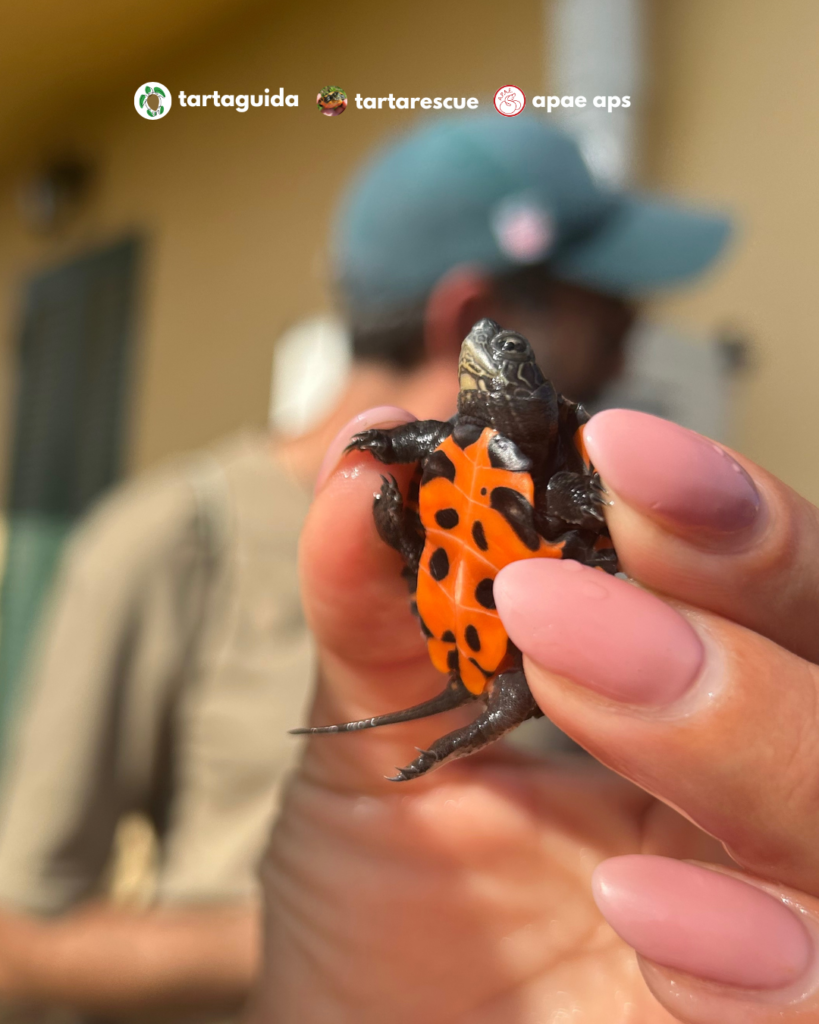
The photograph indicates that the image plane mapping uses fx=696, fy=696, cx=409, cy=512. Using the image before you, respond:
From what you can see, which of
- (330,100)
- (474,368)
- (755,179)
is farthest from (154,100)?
(755,179)

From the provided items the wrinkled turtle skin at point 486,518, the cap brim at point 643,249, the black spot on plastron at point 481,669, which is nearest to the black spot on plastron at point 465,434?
the wrinkled turtle skin at point 486,518

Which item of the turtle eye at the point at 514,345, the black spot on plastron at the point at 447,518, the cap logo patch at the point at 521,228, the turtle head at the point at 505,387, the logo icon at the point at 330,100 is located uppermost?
the logo icon at the point at 330,100

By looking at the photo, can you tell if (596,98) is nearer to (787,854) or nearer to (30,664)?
(787,854)

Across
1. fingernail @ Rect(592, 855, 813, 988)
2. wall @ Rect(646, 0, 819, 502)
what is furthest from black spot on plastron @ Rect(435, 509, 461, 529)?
wall @ Rect(646, 0, 819, 502)

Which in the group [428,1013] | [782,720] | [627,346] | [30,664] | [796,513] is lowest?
[30,664]

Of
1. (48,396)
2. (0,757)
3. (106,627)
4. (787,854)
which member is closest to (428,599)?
(787,854)

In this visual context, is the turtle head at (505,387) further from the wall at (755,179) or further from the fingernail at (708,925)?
the wall at (755,179)

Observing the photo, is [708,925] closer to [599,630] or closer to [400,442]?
[599,630]
